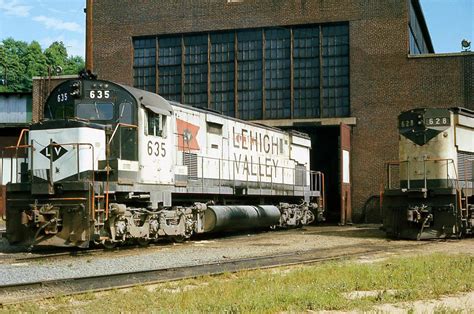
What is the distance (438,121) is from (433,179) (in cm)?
186

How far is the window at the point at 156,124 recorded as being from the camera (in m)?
16.2

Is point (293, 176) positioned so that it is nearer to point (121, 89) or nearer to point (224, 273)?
point (121, 89)

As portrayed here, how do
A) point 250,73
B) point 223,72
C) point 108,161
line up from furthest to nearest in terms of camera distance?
point 223,72 → point 250,73 → point 108,161

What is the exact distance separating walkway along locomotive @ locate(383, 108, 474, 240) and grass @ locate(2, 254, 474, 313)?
26.0ft

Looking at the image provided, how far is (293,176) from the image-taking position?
26938 mm

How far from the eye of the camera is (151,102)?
16.3 m

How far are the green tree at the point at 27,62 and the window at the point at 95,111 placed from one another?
74785mm

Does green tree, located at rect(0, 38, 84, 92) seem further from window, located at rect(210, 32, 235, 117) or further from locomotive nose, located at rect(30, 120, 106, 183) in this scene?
locomotive nose, located at rect(30, 120, 106, 183)

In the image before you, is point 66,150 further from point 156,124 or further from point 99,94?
point 156,124

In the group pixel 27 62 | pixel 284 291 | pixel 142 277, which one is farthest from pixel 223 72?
pixel 27 62

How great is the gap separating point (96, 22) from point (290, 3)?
10.8 metres

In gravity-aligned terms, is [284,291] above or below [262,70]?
below

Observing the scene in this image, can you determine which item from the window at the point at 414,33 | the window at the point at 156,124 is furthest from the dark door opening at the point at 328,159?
the window at the point at 156,124

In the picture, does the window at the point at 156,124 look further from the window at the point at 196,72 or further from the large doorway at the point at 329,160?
the large doorway at the point at 329,160
